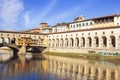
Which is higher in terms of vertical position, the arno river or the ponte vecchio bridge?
the ponte vecchio bridge

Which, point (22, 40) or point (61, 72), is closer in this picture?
point (61, 72)

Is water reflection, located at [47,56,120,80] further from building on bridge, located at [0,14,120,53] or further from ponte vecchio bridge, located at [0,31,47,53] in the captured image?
ponte vecchio bridge, located at [0,31,47,53]

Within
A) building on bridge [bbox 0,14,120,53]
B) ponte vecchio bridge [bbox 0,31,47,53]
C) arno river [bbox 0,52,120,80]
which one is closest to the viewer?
arno river [bbox 0,52,120,80]

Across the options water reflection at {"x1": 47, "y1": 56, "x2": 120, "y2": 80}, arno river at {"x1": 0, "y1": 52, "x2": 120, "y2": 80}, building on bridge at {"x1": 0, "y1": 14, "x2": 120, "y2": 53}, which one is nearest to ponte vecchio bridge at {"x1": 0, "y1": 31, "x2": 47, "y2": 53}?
building on bridge at {"x1": 0, "y1": 14, "x2": 120, "y2": 53}

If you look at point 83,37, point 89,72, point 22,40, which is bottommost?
point 89,72

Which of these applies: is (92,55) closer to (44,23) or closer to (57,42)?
(57,42)

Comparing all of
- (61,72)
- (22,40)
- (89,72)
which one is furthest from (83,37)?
(61,72)

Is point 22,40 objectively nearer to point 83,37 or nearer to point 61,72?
point 83,37

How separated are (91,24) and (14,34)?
3942 centimetres

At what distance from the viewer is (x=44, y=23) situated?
167 metres

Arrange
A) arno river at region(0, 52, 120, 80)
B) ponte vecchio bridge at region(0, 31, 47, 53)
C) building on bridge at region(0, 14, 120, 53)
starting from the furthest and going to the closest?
ponte vecchio bridge at region(0, 31, 47, 53) → building on bridge at region(0, 14, 120, 53) → arno river at region(0, 52, 120, 80)

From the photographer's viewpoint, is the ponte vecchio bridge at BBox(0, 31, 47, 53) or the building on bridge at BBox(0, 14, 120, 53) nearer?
the building on bridge at BBox(0, 14, 120, 53)

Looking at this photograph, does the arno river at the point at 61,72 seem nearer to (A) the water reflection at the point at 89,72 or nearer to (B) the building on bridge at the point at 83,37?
(A) the water reflection at the point at 89,72

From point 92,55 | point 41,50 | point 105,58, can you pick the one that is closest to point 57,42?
point 41,50
